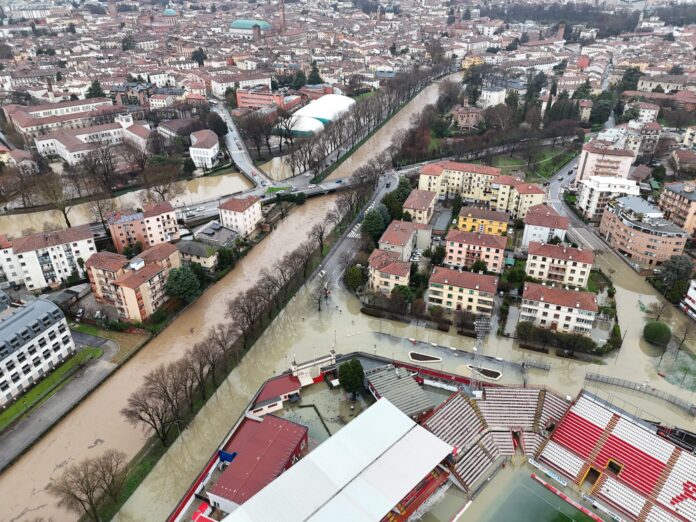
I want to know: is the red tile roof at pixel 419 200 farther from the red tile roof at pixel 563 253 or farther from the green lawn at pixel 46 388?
the green lawn at pixel 46 388

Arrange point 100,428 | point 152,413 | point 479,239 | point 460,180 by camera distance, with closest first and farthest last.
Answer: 1. point 152,413
2. point 100,428
3. point 479,239
4. point 460,180

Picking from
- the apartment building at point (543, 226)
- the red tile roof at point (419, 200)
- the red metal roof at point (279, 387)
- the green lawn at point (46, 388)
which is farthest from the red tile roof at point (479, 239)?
the green lawn at point (46, 388)

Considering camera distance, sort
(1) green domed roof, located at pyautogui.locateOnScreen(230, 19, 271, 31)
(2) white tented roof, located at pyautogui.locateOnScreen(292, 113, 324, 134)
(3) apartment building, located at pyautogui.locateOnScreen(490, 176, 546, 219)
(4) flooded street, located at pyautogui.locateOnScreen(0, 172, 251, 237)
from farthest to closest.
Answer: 1. (1) green domed roof, located at pyautogui.locateOnScreen(230, 19, 271, 31)
2. (2) white tented roof, located at pyautogui.locateOnScreen(292, 113, 324, 134)
3. (4) flooded street, located at pyautogui.locateOnScreen(0, 172, 251, 237)
4. (3) apartment building, located at pyautogui.locateOnScreen(490, 176, 546, 219)

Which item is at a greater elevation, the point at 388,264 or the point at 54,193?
the point at 54,193

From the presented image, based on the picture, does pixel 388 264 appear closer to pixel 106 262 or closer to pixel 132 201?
pixel 106 262

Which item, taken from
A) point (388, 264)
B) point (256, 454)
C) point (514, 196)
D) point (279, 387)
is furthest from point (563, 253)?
point (256, 454)

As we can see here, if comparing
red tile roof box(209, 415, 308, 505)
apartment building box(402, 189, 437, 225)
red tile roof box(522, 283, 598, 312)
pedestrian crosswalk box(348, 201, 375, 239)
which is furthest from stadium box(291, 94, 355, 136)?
red tile roof box(209, 415, 308, 505)

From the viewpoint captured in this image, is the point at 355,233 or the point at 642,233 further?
the point at 355,233

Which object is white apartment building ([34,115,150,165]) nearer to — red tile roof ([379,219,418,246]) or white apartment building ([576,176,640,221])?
red tile roof ([379,219,418,246])
